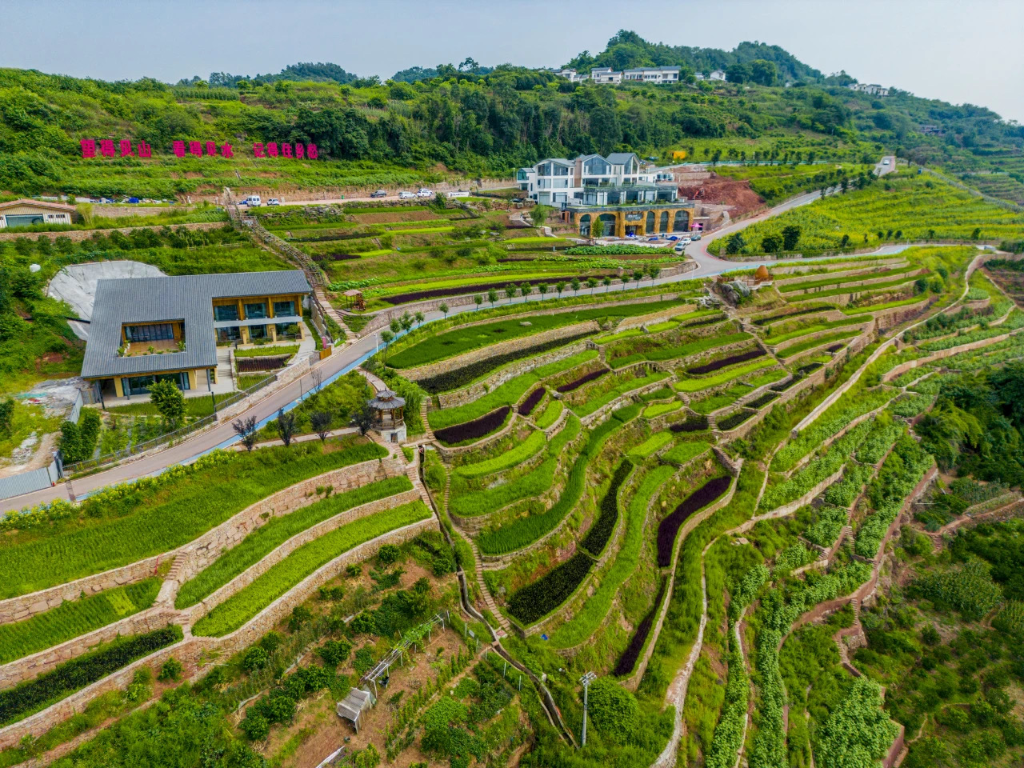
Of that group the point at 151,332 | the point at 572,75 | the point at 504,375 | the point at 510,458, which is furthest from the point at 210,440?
the point at 572,75

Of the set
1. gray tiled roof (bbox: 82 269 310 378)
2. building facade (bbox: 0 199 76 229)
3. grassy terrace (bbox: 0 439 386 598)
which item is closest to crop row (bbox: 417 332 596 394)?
grassy terrace (bbox: 0 439 386 598)

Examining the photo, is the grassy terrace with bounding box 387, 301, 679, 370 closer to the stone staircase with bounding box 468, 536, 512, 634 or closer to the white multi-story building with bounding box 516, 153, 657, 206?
the stone staircase with bounding box 468, 536, 512, 634

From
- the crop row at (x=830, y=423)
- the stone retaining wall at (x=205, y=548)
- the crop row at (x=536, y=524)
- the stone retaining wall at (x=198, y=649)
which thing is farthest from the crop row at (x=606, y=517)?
the crop row at (x=830, y=423)

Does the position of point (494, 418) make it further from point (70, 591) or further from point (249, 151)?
point (249, 151)

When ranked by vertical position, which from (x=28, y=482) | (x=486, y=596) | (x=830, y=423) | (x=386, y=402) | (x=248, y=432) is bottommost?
(x=830, y=423)

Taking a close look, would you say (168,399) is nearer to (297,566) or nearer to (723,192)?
(297,566)

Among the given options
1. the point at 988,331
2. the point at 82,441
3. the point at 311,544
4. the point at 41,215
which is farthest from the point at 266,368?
the point at 988,331
